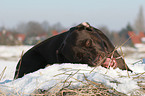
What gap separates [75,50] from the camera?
275 centimetres

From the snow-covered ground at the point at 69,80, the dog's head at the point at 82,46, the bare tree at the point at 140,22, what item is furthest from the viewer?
the bare tree at the point at 140,22

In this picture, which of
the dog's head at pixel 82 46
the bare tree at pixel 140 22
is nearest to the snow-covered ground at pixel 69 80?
the dog's head at pixel 82 46

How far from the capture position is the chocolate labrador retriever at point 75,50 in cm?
262

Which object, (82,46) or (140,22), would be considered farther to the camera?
(140,22)

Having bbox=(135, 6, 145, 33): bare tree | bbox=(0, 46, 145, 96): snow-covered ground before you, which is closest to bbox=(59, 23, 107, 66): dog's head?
bbox=(0, 46, 145, 96): snow-covered ground

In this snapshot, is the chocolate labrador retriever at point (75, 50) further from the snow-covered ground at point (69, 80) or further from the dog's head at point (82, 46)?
the snow-covered ground at point (69, 80)

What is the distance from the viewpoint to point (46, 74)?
1625mm

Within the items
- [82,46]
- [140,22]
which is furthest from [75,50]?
[140,22]

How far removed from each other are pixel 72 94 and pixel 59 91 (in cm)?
11

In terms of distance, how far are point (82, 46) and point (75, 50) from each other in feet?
0.40

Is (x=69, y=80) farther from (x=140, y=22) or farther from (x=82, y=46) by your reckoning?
(x=140, y=22)

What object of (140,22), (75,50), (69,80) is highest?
(140,22)

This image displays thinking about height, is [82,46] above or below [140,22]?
below

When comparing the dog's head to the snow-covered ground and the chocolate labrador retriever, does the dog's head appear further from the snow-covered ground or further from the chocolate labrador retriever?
the snow-covered ground
